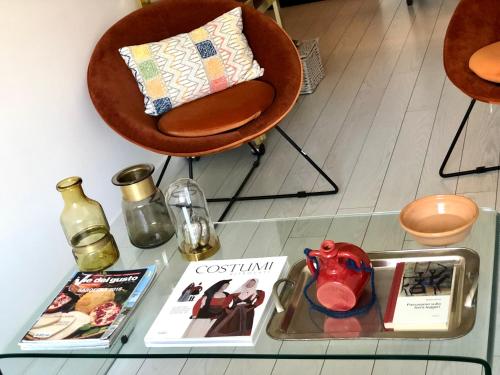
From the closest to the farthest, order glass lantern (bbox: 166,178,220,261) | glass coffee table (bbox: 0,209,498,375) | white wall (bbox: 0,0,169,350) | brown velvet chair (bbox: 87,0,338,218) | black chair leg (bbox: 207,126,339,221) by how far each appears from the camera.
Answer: glass coffee table (bbox: 0,209,498,375) < glass lantern (bbox: 166,178,220,261) < white wall (bbox: 0,0,169,350) < brown velvet chair (bbox: 87,0,338,218) < black chair leg (bbox: 207,126,339,221)

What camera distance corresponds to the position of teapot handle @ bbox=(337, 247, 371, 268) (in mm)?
1553

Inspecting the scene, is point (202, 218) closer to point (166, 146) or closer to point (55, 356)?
point (55, 356)

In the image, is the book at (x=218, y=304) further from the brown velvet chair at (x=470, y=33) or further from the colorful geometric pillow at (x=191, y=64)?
the brown velvet chair at (x=470, y=33)

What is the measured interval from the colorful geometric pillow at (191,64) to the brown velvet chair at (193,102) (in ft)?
0.12

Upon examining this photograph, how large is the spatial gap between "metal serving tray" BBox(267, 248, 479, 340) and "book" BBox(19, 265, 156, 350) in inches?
14.7

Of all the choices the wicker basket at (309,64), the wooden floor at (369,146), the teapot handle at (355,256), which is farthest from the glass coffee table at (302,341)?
the wicker basket at (309,64)

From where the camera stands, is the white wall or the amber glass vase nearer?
the amber glass vase

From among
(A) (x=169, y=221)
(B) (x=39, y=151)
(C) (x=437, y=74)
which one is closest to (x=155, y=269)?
(A) (x=169, y=221)

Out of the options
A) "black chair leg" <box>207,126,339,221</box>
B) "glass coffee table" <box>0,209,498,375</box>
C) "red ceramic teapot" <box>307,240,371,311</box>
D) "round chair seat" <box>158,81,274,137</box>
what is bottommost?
"black chair leg" <box>207,126,339,221</box>

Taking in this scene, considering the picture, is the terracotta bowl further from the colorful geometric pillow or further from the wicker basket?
the wicker basket

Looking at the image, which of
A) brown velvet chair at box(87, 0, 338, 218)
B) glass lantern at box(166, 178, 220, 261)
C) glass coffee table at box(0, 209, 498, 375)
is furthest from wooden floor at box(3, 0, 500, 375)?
glass lantern at box(166, 178, 220, 261)

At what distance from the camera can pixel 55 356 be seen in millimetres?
1711

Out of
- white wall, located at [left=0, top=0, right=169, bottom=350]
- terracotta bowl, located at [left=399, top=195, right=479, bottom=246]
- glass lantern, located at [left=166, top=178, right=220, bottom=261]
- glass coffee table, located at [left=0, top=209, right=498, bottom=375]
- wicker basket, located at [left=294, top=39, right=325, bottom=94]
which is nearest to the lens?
glass coffee table, located at [left=0, top=209, right=498, bottom=375]

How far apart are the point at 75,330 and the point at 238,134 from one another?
44.7 inches
